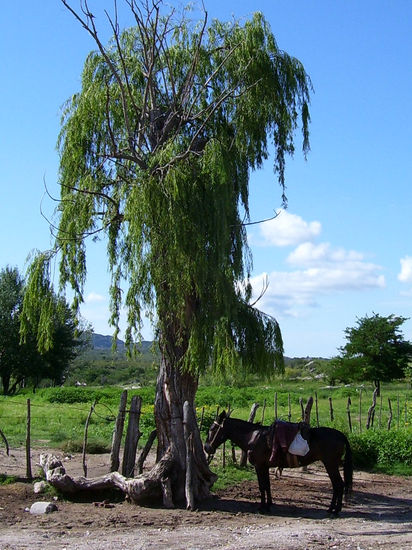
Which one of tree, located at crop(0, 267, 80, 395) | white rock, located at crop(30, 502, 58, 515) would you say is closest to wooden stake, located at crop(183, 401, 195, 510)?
white rock, located at crop(30, 502, 58, 515)

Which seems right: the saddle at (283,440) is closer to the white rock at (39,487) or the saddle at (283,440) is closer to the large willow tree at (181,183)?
the large willow tree at (181,183)

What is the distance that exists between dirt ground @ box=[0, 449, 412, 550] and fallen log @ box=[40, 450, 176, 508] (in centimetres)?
25

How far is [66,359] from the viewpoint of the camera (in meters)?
45.0

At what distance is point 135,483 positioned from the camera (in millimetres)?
10727

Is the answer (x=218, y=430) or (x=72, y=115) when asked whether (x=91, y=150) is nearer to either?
(x=72, y=115)

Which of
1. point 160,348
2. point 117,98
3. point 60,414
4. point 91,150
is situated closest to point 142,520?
point 160,348

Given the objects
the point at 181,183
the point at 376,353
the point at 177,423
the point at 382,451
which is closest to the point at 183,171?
the point at 181,183

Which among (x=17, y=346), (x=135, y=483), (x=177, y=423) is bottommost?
(x=135, y=483)

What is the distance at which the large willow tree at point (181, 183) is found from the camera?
404 inches

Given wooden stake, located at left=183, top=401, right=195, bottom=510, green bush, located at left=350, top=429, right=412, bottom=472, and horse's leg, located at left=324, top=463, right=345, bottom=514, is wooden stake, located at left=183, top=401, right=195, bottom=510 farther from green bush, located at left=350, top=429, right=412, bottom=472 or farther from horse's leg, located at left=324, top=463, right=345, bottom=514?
green bush, located at left=350, top=429, right=412, bottom=472

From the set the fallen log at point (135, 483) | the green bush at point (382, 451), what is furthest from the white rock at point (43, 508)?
the green bush at point (382, 451)

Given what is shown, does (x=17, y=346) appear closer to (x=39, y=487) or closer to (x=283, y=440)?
(x=39, y=487)

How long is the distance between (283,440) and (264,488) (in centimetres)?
89

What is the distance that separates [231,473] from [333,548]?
20.1 feet
